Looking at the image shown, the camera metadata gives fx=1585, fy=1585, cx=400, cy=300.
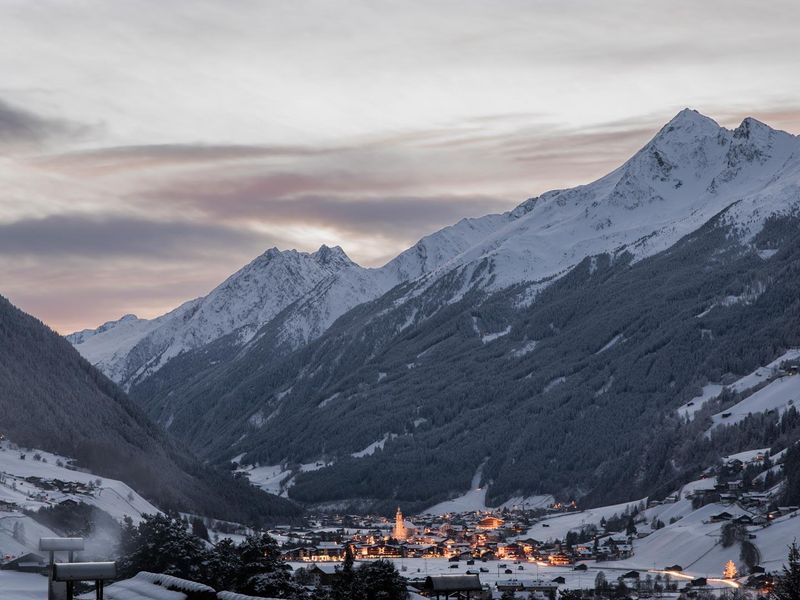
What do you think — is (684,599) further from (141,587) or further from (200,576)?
(141,587)

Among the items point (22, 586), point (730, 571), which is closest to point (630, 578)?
point (730, 571)

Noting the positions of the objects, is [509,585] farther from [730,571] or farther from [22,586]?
[22,586]

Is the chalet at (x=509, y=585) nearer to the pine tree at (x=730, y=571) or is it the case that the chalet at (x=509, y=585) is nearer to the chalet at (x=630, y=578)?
the chalet at (x=630, y=578)

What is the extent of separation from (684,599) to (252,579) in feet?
245

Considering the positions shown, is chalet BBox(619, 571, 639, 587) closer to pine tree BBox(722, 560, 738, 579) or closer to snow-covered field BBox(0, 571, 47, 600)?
pine tree BBox(722, 560, 738, 579)

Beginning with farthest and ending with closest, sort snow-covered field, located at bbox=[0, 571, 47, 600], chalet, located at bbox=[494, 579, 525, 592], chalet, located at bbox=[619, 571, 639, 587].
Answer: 1. chalet, located at bbox=[619, 571, 639, 587]
2. chalet, located at bbox=[494, 579, 525, 592]
3. snow-covered field, located at bbox=[0, 571, 47, 600]

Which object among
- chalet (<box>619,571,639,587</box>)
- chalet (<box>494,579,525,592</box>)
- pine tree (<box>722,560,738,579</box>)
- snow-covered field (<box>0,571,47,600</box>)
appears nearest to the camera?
snow-covered field (<box>0,571,47,600</box>)

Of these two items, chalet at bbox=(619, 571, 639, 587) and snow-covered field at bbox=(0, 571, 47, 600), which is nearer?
snow-covered field at bbox=(0, 571, 47, 600)

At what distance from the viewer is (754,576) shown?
575ft

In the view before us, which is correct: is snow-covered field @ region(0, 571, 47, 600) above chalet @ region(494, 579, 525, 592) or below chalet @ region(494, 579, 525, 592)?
above

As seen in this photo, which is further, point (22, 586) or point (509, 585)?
point (509, 585)

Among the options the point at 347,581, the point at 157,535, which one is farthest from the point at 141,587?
the point at 157,535

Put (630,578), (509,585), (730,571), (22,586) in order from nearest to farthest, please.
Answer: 1. (22,586)
2. (509,585)
3. (730,571)
4. (630,578)

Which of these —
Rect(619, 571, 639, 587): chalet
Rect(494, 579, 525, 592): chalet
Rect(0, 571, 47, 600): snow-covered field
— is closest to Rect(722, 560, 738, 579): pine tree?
Rect(619, 571, 639, 587): chalet
